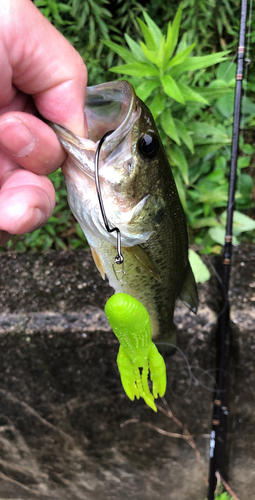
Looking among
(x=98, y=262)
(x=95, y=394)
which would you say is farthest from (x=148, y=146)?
(x=95, y=394)

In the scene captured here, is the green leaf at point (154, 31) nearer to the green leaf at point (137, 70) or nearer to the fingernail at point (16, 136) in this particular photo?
the green leaf at point (137, 70)

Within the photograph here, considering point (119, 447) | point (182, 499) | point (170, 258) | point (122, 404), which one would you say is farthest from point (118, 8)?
point (182, 499)

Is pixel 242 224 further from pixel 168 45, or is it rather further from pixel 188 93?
pixel 168 45

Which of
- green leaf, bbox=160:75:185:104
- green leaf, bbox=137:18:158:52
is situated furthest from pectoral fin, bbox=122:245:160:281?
green leaf, bbox=137:18:158:52

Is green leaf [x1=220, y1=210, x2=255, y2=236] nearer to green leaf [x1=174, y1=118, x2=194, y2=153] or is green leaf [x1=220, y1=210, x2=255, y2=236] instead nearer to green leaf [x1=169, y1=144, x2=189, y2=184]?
green leaf [x1=169, y1=144, x2=189, y2=184]

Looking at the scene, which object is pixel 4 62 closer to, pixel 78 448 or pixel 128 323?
pixel 128 323

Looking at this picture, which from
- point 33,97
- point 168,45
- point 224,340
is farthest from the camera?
point 168,45

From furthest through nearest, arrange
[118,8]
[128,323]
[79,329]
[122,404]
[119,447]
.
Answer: [118,8]
[119,447]
[122,404]
[79,329]
[128,323]
